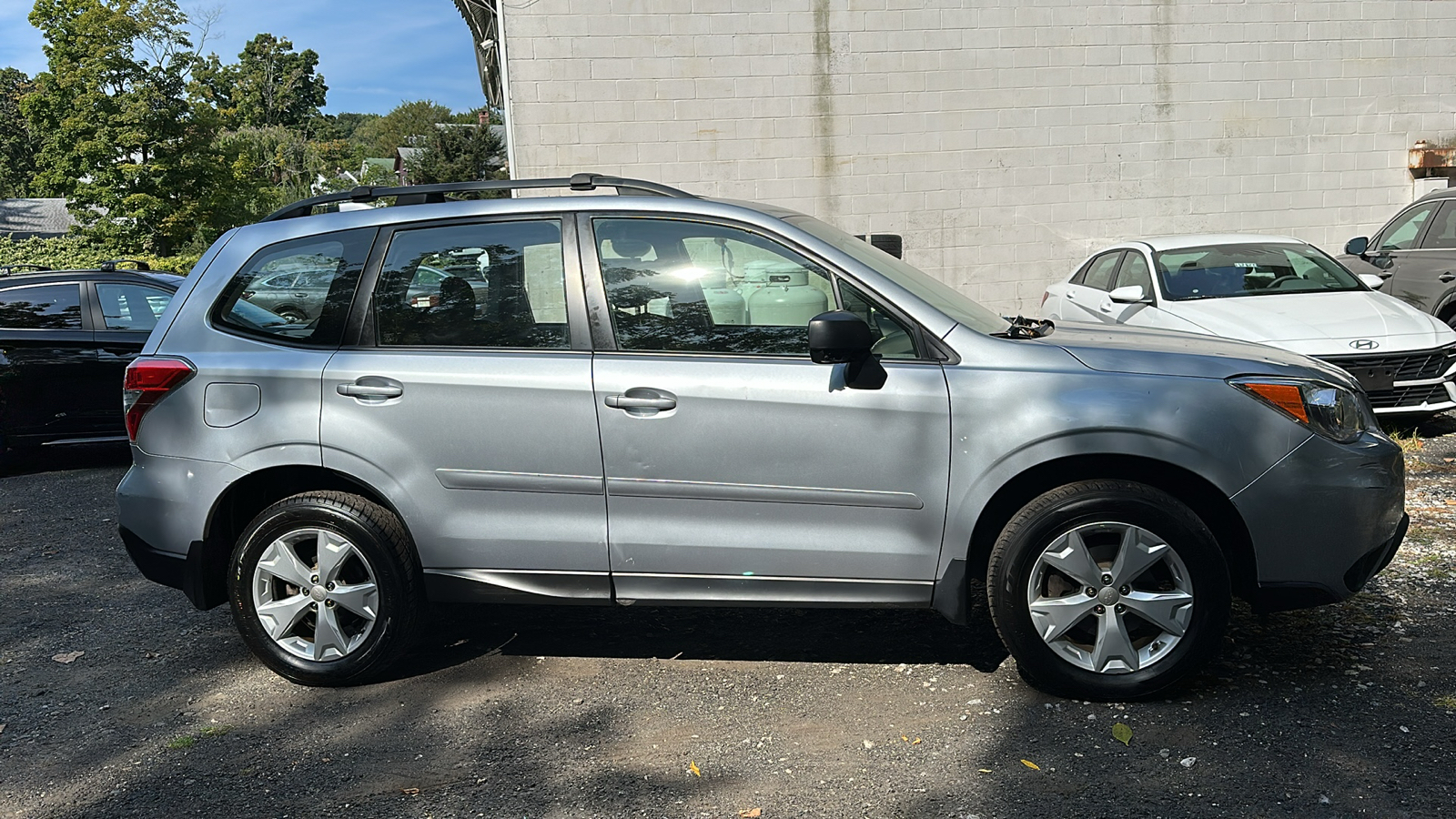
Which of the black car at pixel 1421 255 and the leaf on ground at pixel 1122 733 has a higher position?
the black car at pixel 1421 255

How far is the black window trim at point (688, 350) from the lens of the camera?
12.7 ft

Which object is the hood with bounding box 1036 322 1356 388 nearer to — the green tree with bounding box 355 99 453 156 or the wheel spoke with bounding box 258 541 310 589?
the wheel spoke with bounding box 258 541 310 589

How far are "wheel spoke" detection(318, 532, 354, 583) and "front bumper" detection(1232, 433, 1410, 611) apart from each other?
3035mm

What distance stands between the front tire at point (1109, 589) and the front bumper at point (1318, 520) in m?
0.17

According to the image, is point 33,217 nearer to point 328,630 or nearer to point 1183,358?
point 328,630

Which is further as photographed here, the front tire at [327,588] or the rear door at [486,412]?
the front tire at [327,588]

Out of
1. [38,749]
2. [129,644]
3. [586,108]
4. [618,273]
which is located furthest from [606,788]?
[586,108]

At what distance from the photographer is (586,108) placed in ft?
40.5

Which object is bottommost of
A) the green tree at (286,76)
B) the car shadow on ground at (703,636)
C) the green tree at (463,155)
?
the car shadow on ground at (703,636)

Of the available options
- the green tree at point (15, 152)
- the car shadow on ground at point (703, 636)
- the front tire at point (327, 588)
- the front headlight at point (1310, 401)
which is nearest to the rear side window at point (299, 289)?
the front tire at point (327, 588)

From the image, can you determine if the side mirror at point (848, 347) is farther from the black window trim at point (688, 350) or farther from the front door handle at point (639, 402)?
the front door handle at point (639, 402)

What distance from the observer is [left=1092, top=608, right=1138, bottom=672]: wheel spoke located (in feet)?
12.4

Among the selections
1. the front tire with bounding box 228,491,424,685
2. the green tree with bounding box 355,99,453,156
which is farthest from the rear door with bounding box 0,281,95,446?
the green tree with bounding box 355,99,453,156

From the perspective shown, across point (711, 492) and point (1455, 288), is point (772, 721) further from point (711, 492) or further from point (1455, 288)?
point (1455, 288)
